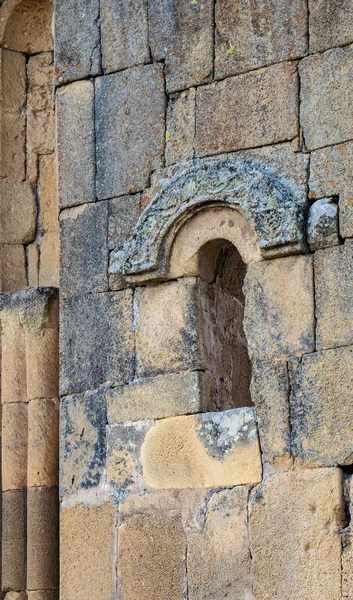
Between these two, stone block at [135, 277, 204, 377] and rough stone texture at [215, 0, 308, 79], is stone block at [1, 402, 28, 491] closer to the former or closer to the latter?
stone block at [135, 277, 204, 377]

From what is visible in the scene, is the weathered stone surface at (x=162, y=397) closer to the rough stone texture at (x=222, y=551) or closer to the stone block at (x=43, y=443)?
the rough stone texture at (x=222, y=551)

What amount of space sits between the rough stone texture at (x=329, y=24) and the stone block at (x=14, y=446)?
9.81 feet

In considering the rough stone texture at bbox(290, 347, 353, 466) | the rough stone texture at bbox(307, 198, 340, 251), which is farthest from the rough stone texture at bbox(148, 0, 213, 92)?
the rough stone texture at bbox(290, 347, 353, 466)

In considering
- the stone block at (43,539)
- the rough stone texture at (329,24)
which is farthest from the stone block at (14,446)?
the rough stone texture at (329,24)

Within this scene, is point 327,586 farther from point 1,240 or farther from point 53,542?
point 1,240

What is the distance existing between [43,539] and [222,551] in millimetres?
1526

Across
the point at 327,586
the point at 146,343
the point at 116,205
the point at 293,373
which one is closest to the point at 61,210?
the point at 116,205


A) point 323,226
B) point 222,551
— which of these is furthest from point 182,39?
point 222,551

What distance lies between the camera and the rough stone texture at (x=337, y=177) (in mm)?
7691

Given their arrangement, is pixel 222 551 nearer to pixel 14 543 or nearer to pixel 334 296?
pixel 334 296

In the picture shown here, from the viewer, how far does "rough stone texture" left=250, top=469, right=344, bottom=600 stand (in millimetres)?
7414

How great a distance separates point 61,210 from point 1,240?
3.99 ft

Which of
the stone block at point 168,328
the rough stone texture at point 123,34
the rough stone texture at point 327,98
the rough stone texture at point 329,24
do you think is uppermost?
the rough stone texture at point 123,34

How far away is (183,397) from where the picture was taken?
8.05m
